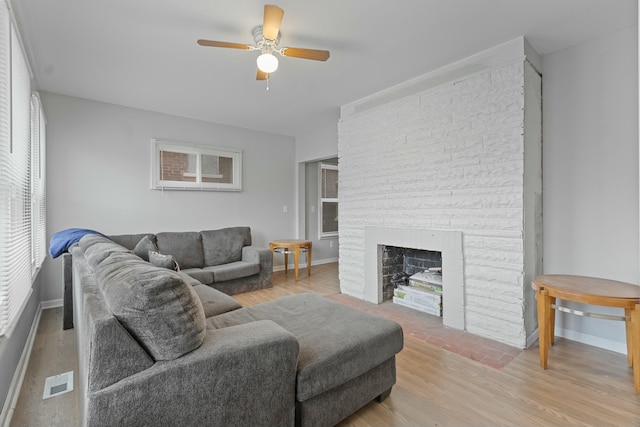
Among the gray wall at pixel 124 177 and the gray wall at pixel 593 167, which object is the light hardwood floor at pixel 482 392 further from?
the gray wall at pixel 124 177

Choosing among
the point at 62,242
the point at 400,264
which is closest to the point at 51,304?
the point at 62,242

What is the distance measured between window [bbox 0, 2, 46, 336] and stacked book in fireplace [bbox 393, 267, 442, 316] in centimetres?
321

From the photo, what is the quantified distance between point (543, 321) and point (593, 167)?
4.38ft

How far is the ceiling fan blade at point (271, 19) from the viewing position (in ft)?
5.94

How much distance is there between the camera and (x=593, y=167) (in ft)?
7.95

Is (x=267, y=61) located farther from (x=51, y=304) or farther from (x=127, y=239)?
(x=51, y=304)

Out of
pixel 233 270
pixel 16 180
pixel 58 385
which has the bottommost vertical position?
pixel 58 385

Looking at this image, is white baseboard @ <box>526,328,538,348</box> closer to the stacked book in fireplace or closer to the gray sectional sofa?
the stacked book in fireplace

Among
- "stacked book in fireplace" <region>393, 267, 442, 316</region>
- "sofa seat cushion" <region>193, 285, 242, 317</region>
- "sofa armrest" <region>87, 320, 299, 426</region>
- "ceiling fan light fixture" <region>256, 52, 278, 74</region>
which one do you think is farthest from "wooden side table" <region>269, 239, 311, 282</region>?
"sofa armrest" <region>87, 320, 299, 426</region>

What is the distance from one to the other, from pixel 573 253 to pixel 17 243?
4.16 m

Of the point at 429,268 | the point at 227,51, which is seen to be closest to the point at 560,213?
the point at 429,268

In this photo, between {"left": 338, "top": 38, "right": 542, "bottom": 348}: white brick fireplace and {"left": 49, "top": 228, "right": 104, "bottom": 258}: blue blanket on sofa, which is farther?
{"left": 49, "top": 228, "right": 104, "bottom": 258}: blue blanket on sofa

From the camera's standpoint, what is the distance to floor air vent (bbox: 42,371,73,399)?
1.90m

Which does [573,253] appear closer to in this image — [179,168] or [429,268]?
[429,268]
